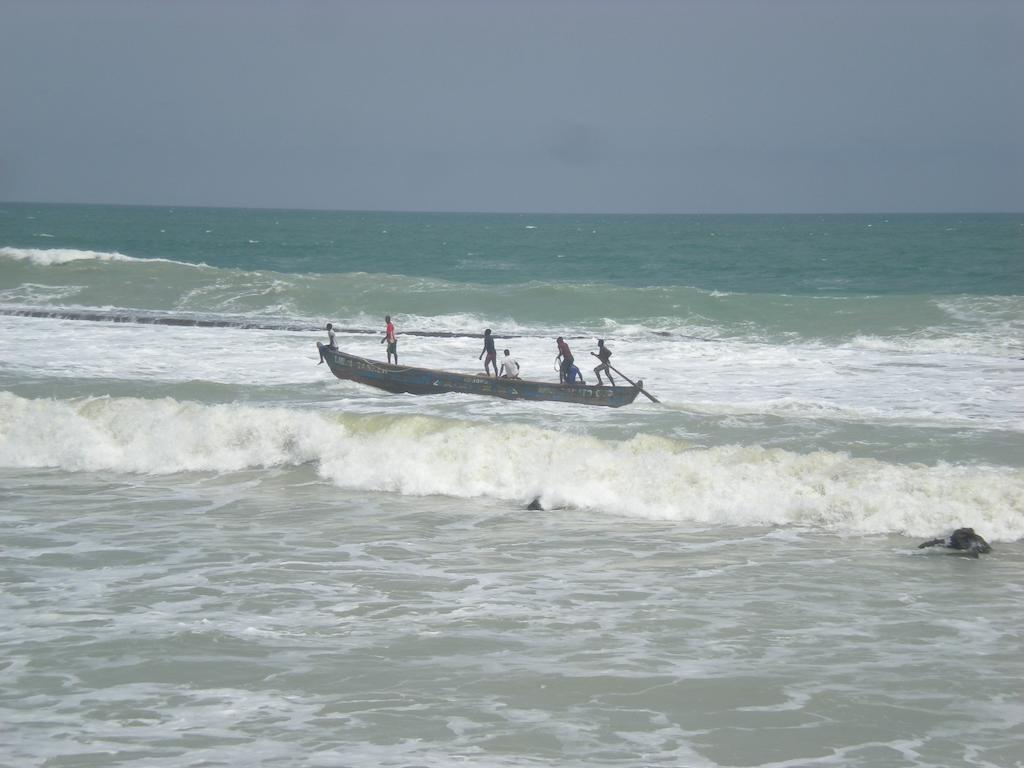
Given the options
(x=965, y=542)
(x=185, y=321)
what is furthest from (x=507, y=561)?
(x=185, y=321)

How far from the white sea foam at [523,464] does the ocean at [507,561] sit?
0.18ft

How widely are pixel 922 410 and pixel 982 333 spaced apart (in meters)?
14.4

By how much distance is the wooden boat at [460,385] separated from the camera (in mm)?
24734

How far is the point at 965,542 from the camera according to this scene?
14625 millimetres

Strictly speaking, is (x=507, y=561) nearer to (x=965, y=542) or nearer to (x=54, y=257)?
(x=965, y=542)

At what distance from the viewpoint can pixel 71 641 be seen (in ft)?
37.4

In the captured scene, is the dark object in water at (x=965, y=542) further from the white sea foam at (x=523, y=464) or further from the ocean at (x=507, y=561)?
the white sea foam at (x=523, y=464)

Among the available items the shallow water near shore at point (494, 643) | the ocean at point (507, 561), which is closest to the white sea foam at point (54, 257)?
the ocean at point (507, 561)

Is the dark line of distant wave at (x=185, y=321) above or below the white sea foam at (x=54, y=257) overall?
below

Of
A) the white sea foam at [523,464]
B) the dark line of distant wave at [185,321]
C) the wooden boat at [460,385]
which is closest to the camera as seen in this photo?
the white sea foam at [523,464]

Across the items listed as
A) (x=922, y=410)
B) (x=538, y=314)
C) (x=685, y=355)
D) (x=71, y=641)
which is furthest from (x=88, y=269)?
(x=71, y=641)

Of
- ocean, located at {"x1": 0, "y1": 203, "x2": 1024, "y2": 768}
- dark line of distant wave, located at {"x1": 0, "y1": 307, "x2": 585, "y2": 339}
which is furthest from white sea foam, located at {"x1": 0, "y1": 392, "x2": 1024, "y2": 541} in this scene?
dark line of distant wave, located at {"x1": 0, "y1": 307, "x2": 585, "y2": 339}

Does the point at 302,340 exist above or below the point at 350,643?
above

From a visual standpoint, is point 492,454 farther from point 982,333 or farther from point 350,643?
point 982,333
